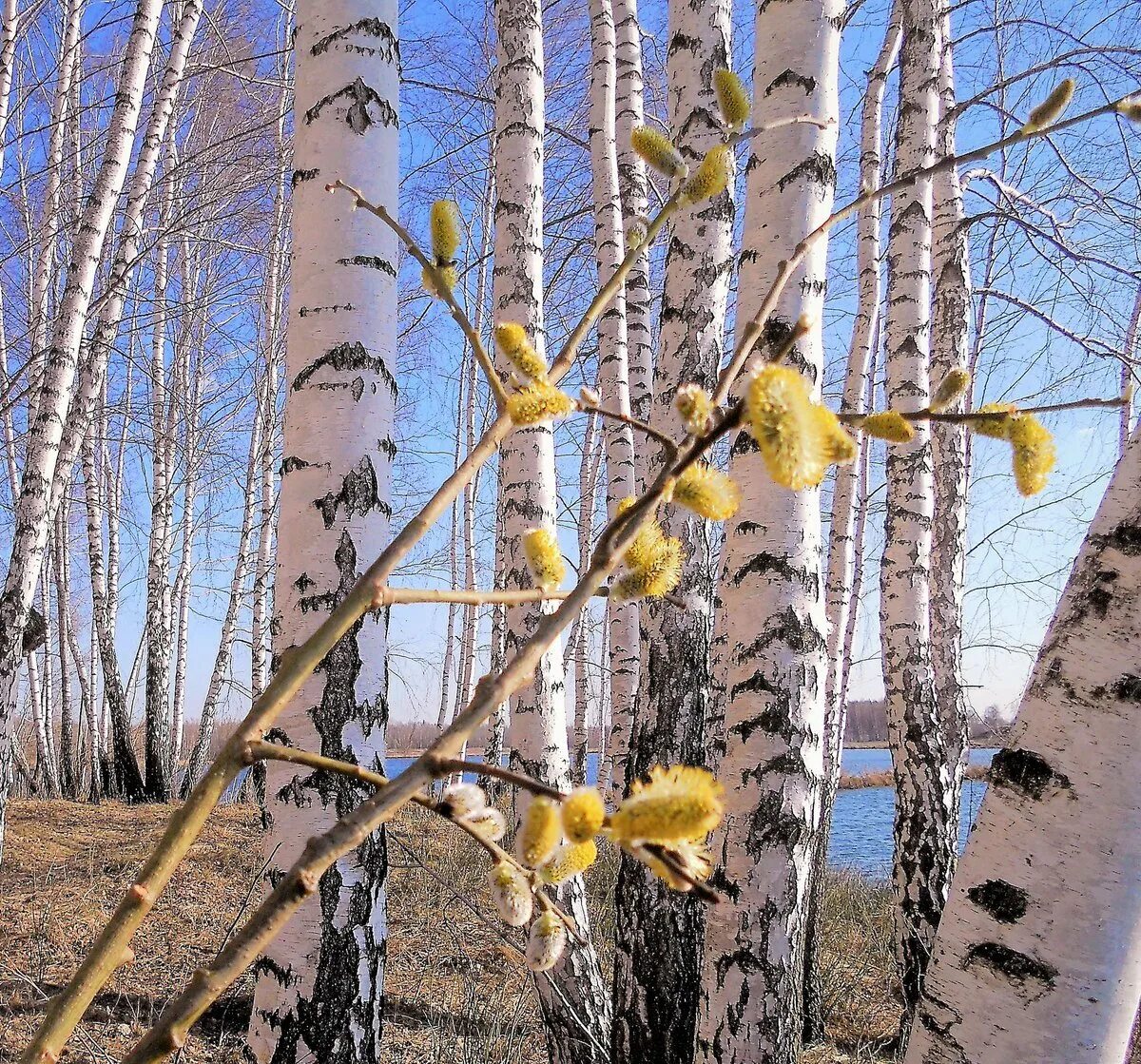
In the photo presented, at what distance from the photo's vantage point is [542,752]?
274 centimetres

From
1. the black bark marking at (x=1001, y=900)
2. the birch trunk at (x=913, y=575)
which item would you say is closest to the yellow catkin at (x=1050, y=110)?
the black bark marking at (x=1001, y=900)

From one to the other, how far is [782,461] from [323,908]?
1.48 metres

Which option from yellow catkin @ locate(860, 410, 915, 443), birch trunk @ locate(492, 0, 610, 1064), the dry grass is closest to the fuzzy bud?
yellow catkin @ locate(860, 410, 915, 443)

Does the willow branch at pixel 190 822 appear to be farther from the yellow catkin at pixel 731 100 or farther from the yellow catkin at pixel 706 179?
the yellow catkin at pixel 731 100

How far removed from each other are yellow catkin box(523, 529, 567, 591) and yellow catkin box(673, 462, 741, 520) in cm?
8

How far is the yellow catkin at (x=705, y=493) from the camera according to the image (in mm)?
365

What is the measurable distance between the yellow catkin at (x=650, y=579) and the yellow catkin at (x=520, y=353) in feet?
0.33

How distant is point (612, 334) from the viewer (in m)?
4.27

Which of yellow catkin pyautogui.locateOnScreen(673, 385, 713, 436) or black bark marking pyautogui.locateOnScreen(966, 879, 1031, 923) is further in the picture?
black bark marking pyautogui.locateOnScreen(966, 879, 1031, 923)

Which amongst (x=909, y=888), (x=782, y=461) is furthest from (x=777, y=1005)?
(x=909, y=888)

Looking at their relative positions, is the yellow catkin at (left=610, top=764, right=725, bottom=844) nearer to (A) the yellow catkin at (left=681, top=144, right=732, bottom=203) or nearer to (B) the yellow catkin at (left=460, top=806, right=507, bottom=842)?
(B) the yellow catkin at (left=460, top=806, right=507, bottom=842)

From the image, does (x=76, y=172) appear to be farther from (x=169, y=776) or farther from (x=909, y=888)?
(x=909, y=888)

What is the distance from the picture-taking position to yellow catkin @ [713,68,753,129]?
0.53 m

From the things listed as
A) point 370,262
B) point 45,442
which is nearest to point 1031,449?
point 370,262
